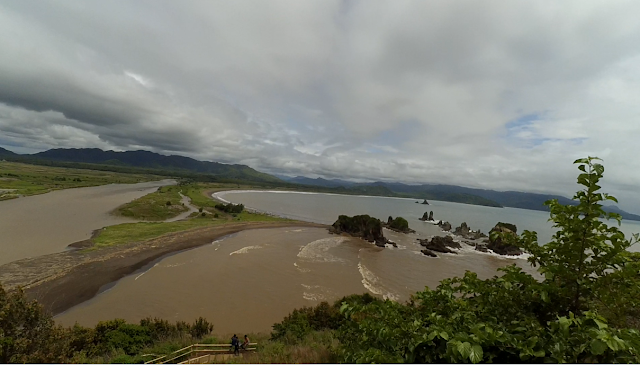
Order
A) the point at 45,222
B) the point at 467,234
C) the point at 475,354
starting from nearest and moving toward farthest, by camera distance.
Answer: the point at 475,354
the point at 45,222
the point at 467,234

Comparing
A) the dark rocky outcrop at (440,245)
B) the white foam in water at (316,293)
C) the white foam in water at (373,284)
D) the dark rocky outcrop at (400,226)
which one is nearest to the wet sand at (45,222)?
the white foam in water at (316,293)

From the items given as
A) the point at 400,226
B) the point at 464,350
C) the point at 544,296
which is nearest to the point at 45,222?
the point at 464,350

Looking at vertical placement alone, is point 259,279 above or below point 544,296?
below

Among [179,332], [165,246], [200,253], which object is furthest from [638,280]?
[165,246]

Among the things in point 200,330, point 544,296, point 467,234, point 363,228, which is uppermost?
point 544,296

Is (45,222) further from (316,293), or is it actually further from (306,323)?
(306,323)

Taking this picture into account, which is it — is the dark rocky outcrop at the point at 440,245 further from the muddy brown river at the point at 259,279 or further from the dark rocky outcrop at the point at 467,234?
the dark rocky outcrop at the point at 467,234

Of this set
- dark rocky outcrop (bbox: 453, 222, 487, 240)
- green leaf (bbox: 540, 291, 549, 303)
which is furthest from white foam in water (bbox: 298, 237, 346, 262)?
dark rocky outcrop (bbox: 453, 222, 487, 240)

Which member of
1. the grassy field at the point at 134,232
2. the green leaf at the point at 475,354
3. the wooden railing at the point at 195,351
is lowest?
the grassy field at the point at 134,232
